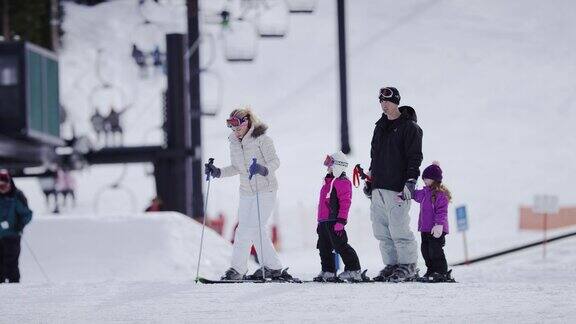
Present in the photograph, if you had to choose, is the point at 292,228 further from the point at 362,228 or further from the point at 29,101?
the point at 29,101

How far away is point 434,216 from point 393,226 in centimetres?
32

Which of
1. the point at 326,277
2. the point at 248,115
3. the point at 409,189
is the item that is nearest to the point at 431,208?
the point at 409,189

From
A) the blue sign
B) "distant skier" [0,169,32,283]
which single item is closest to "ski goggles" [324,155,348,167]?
"distant skier" [0,169,32,283]

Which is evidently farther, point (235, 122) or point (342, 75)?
→ point (342, 75)

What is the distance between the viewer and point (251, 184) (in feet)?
33.9

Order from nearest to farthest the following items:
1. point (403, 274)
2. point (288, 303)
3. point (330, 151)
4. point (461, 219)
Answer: point (288, 303) → point (403, 274) → point (461, 219) → point (330, 151)

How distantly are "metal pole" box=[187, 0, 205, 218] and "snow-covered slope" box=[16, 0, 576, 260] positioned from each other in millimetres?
28857

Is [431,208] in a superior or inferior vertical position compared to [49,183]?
superior

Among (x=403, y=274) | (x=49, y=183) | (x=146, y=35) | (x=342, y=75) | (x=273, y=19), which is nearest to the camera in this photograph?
(x=403, y=274)

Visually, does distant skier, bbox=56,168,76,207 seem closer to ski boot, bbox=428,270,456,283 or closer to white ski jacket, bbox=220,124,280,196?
white ski jacket, bbox=220,124,280,196

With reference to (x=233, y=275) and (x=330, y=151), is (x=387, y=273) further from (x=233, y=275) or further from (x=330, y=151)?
(x=330, y=151)

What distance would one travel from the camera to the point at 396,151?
993 centimetres

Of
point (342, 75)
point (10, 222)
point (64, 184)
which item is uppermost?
point (342, 75)

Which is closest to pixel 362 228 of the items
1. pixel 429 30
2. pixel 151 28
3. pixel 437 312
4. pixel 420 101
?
pixel 151 28
